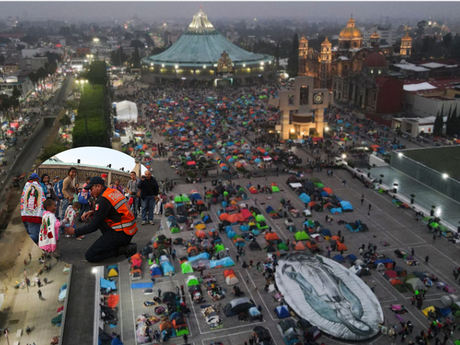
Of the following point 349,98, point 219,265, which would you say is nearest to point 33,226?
point 219,265

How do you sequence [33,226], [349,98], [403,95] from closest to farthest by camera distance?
[33,226] < [403,95] < [349,98]

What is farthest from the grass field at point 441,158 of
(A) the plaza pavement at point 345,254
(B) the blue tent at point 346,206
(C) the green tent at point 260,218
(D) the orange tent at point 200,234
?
(D) the orange tent at point 200,234

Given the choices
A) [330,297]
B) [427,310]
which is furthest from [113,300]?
[427,310]

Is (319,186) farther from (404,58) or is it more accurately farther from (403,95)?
(404,58)

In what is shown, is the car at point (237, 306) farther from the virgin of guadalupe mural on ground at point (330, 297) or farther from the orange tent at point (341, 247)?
the orange tent at point (341, 247)

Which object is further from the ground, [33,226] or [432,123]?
[33,226]

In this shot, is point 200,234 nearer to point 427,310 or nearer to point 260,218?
point 260,218
